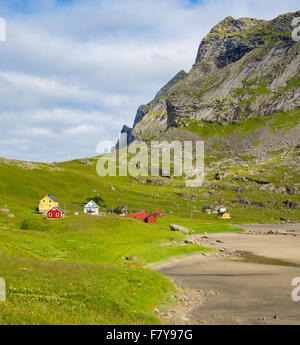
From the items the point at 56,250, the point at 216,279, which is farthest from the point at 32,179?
the point at 216,279

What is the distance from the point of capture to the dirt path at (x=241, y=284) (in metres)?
28.8

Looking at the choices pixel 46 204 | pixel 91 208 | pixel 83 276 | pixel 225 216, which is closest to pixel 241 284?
pixel 83 276

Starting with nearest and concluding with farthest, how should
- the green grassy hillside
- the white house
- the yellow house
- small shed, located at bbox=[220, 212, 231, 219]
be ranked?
the green grassy hillside < the yellow house < the white house < small shed, located at bbox=[220, 212, 231, 219]

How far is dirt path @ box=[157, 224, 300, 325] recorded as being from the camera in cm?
2883

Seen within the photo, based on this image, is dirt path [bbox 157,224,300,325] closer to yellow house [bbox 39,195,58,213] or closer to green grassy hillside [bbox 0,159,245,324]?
green grassy hillside [bbox 0,159,245,324]

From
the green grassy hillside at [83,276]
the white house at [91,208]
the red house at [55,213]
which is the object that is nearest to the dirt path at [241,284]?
the green grassy hillside at [83,276]

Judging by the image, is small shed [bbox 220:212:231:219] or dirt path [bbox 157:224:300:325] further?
small shed [bbox 220:212:231:219]

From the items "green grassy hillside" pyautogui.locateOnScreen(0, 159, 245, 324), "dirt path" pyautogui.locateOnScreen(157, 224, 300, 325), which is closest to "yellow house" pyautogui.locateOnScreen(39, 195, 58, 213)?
"green grassy hillside" pyautogui.locateOnScreen(0, 159, 245, 324)

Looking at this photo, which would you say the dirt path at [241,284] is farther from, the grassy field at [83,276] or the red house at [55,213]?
the red house at [55,213]

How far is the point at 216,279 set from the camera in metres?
47.2

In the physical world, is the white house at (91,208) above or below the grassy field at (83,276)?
below

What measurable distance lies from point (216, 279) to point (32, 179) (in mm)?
178148

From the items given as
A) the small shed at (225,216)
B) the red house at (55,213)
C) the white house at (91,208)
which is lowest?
the small shed at (225,216)
